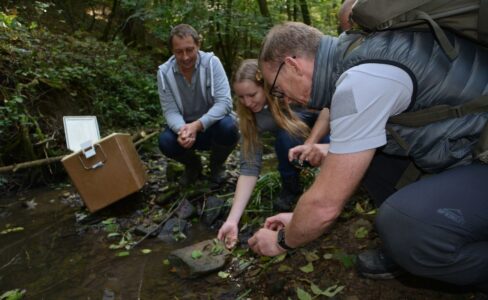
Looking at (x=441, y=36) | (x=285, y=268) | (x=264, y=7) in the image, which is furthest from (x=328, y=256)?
(x=264, y=7)

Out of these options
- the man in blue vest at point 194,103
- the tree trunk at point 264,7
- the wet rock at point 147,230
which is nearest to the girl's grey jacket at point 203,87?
the man in blue vest at point 194,103

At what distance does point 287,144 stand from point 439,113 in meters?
1.74

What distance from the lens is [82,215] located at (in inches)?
152

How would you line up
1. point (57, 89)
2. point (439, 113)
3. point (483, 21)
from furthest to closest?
point (57, 89) → point (439, 113) → point (483, 21)

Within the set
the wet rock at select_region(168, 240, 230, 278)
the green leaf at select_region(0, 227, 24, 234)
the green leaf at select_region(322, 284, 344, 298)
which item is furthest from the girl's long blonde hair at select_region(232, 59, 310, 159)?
the green leaf at select_region(0, 227, 24, 234)

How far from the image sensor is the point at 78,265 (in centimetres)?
303

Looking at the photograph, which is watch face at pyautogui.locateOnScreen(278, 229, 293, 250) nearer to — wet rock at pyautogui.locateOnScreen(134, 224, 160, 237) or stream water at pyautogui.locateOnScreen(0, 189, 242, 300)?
stream water at pyautogui.locateOnScreen(0, 189, 242, 300)

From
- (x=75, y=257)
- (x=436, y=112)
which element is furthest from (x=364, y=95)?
(x=75, y=257)

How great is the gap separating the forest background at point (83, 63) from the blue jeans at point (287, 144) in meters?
2.77

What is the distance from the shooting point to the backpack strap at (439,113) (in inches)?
59.7

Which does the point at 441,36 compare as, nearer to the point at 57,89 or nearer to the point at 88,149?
the point at 88,149

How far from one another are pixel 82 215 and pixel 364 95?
3.17m

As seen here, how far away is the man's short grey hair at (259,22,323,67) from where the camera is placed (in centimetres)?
169

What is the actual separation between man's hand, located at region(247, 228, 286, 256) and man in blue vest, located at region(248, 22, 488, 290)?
11 cm
